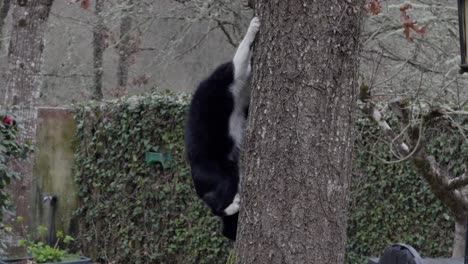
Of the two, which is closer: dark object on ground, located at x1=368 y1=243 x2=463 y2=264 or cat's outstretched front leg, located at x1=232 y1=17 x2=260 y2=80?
dark object on ground, located at x1=368 y1=243 x2=463 y2=264

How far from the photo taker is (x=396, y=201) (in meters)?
6.24

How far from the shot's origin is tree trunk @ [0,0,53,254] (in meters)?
6.49

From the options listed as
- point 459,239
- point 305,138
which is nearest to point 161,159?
point 459,239

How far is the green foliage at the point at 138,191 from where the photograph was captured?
7281 millimetres

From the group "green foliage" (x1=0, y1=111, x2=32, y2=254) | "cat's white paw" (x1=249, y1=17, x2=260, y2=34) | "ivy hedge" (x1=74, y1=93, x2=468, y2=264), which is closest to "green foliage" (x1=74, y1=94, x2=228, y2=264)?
"ivy hedge" (x1=74, y1=93, x2=468, y2=264)

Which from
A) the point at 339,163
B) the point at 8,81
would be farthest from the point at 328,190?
the point at 8,81

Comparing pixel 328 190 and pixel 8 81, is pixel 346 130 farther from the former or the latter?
pixel 8 81


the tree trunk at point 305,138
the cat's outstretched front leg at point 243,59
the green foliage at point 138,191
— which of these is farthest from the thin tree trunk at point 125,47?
the tree trunk at point 305,138

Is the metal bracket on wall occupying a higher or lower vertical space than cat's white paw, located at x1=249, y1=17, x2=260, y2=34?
lower

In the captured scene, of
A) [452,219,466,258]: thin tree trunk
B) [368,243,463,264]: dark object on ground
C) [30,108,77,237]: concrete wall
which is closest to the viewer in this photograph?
[368,243,463,264]: dark object on ground

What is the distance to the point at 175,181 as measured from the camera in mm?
7395

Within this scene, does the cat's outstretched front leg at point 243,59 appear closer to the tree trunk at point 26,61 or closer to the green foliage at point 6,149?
the green foliage at point 6,149

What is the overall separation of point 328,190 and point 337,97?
335 mm

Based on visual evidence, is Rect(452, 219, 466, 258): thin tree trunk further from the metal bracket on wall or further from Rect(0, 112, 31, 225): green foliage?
the metal bracket on wall
